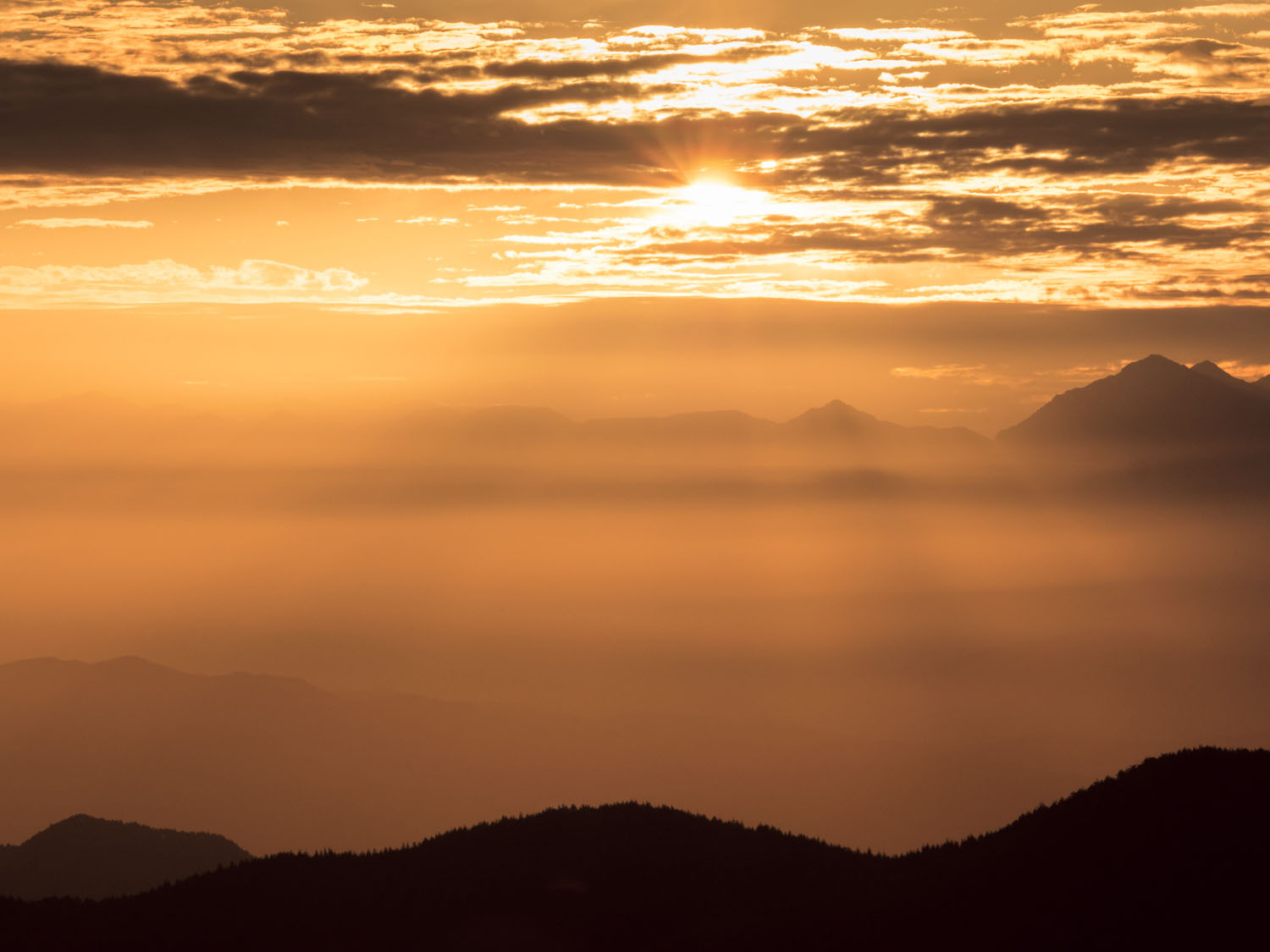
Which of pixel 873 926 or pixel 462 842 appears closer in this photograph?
pixel 873 926

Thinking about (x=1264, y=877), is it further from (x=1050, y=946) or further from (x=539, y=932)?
(x=539, y=932)

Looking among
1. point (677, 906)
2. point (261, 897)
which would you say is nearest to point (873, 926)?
point (677, 906)

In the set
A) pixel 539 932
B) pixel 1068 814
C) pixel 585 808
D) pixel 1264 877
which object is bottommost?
pixel 585 808

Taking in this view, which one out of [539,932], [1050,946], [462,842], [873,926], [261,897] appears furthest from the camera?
[462,842]

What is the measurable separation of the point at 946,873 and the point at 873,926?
676 centimetres

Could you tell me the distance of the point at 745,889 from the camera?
6612 cm

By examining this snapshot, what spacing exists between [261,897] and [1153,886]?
155ft

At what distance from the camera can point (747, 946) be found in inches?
2219

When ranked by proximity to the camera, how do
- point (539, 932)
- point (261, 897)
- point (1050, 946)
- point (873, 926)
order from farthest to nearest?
1. point (261, 897)
2. point (539, 932)
3. point (873, 926)
4. point (1050, 946)

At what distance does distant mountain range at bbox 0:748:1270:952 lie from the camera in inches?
2053

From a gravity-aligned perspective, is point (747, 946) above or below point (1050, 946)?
below

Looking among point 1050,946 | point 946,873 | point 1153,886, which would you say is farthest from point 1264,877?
point 946,873

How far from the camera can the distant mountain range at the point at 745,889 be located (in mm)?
52156

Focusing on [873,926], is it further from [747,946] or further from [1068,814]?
[1068,814]
